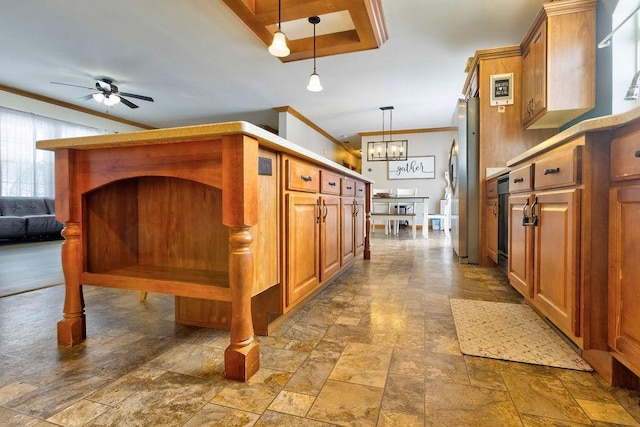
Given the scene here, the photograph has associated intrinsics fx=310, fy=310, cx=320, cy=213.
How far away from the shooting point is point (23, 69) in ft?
14.8

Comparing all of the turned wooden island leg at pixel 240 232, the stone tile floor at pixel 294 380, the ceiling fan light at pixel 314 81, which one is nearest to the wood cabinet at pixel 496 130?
the ceiling fan light at pixel 314 81

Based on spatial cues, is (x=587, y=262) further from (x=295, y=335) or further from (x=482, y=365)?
(x=295, y=335)

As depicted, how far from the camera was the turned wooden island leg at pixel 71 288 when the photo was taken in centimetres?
131

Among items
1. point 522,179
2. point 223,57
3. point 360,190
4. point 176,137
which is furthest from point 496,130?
point 223,57

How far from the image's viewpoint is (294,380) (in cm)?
105

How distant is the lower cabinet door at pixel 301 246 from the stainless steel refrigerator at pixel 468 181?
2.01m

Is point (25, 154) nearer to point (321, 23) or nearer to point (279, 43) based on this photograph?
point (279, 43)

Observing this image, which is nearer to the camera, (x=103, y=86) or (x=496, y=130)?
(x=496, y=130)

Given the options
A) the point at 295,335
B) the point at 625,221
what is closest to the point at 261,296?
the point at 295,335

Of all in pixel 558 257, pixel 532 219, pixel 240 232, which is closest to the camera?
pixel 240 232

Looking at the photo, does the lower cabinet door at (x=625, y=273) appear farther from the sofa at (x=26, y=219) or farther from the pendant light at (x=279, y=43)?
the sofa at (x=26, y=219)

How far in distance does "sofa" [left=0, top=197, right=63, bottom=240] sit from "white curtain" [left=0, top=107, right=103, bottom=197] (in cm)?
36

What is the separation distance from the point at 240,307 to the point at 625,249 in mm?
1262

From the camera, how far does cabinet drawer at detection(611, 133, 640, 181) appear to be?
91 cm
